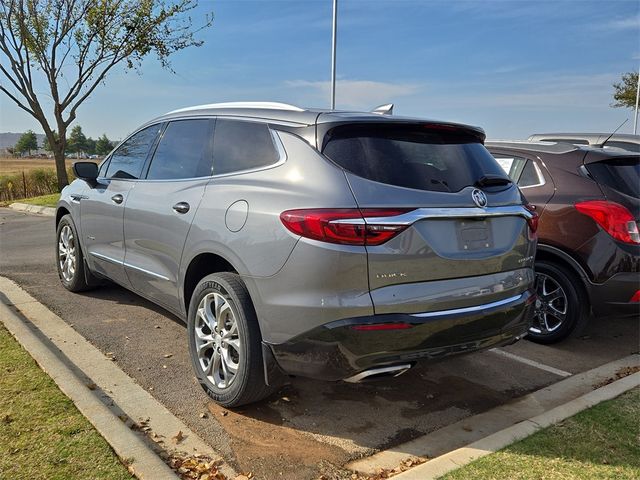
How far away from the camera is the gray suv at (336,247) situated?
2.70 m

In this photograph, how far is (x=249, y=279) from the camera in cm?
302

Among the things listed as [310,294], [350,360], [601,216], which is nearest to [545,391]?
[601,216]

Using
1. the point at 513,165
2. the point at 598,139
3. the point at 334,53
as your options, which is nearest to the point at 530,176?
the point at 513,165

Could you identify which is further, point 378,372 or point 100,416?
point 100,416

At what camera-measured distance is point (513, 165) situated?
5.24m

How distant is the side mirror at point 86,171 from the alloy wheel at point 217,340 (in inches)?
91.7

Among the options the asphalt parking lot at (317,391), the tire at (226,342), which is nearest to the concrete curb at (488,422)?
the asphalt parking lot at (317,391)

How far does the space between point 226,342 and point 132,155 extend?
233 cm

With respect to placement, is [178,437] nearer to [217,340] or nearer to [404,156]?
[217,340]

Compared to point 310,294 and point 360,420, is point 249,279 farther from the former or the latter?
point 360,420

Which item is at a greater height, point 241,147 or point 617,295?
point 241,147

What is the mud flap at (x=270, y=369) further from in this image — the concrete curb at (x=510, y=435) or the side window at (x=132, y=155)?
the side window at (x=132, y=155)

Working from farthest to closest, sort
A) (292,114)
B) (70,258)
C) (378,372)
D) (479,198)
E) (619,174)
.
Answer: (70,258), (619,174), (292,114), (479,198), (378,372)

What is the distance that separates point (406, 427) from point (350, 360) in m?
0.86
